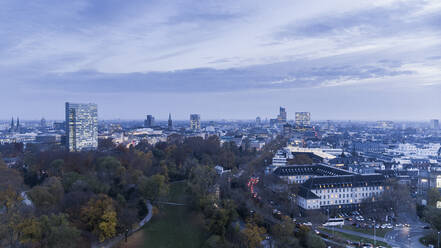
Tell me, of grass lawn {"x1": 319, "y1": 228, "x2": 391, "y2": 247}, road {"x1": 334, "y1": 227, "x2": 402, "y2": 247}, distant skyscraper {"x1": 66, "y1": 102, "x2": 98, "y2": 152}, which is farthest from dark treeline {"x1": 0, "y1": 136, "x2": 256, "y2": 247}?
distant skyscraper {"x1": 66, "y1": 102, "x2": 98, "y2": 152}

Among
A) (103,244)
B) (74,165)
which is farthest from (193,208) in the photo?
(74,165)

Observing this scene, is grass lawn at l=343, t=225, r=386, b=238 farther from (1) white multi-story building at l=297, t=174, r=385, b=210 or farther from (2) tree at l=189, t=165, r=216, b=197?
(2) tree at l=189, t=165, r=216, b=197

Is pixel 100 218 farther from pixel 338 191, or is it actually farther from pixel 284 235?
pixel 338 191

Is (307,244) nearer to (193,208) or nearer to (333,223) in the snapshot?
(333,223)

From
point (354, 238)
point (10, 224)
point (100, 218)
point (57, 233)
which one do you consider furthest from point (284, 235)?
point (10, 224)

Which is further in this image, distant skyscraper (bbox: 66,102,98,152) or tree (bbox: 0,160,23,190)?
distant skyscraper (bbox: 66,102,98,152)

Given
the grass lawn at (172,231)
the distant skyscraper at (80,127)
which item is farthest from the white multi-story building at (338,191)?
the distant skyscraper at (80,127)

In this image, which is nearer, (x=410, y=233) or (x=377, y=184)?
(x=410, y=233)

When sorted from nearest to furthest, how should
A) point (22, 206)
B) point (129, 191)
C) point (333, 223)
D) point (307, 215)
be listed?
point (22, 206) < point (333, 223) < point (307, 215) < point (129, 191)
